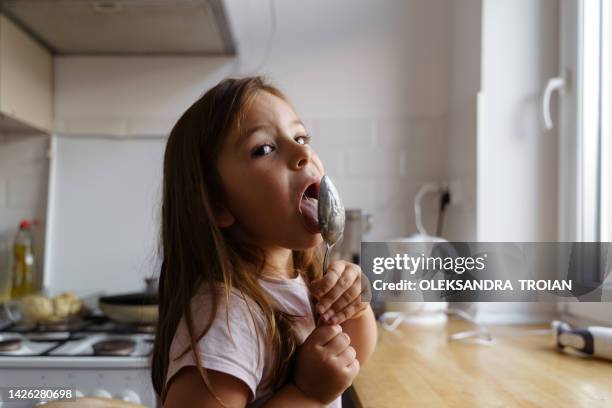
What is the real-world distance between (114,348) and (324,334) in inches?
24.1

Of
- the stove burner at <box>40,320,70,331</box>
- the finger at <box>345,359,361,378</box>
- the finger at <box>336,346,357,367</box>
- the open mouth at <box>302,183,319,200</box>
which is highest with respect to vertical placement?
the open mouth at <box>302,183,319,200</box>

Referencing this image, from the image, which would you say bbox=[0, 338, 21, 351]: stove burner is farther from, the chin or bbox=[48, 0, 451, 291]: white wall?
the chin

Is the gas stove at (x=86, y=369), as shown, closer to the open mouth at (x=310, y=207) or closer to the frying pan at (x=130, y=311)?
the frying pan at (x=130, y=311)

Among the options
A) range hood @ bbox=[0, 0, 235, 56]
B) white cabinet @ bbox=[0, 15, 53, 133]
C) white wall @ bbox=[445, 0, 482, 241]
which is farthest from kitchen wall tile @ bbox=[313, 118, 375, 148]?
white cabinet @ bbox=[0, 15, 53, 133]

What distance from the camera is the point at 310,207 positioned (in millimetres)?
573

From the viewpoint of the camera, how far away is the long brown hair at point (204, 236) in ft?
1.87

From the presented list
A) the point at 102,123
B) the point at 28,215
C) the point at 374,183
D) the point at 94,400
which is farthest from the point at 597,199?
the point at 28,215

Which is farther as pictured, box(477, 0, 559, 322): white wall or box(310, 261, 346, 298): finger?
box(477, 0, 559, 322): white wall

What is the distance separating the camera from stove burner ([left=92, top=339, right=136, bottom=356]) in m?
1.01

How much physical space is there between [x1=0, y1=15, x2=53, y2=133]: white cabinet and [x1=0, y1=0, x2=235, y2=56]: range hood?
30 mm

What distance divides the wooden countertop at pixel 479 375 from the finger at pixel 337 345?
190 mm

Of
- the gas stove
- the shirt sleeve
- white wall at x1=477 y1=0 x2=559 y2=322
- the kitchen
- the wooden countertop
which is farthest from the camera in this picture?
the kitchen

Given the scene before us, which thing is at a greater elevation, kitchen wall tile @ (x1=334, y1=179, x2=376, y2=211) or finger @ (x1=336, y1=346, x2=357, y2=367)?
kitchen wall tile @ (x1=334, y1=179, x2=376, y2=211)

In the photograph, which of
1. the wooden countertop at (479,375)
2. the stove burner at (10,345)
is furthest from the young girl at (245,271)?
the stove burner at (10,345)
